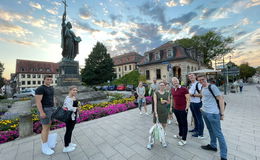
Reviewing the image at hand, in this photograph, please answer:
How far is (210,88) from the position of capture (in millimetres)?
2717

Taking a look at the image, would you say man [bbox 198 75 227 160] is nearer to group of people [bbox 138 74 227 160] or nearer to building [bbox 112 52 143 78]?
group of people [bbox 138 74 227 160]

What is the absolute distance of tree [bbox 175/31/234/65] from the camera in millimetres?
28703

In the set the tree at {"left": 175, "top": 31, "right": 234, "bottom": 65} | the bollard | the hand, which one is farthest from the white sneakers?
the tree at {"left": 175, "top": 31, "right": 234, "bottom": 65}

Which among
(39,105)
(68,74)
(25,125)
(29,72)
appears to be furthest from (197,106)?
(29,72)

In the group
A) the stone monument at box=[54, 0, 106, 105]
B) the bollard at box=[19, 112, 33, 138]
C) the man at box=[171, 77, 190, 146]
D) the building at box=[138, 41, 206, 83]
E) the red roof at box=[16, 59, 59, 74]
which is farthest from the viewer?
the red roof at box=[16, 59, 59, 74]

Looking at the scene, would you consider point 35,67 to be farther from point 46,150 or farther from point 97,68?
point 46,150

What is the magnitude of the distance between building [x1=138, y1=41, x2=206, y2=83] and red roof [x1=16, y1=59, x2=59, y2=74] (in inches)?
1651

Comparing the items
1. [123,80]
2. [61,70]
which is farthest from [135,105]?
[123,80]

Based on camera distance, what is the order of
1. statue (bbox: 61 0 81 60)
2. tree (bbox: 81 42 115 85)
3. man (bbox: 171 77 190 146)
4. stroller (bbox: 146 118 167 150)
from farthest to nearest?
tree (bbox: 81 42 115 85)
statue (bbox: 61 0 81 60)
man (bbox: 171 77 190 146)
stroller (bbox: 146 118 167 150)

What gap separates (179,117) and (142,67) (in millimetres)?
27404

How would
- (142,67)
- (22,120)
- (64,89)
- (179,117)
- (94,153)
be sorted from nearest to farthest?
(94,153) < (179,117) < (22,120) < (64,89) < (142,67)

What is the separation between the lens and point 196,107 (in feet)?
12.3

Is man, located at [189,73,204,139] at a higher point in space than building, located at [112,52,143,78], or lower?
lower

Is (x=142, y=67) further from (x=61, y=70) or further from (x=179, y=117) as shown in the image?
(x=179, y=117)
